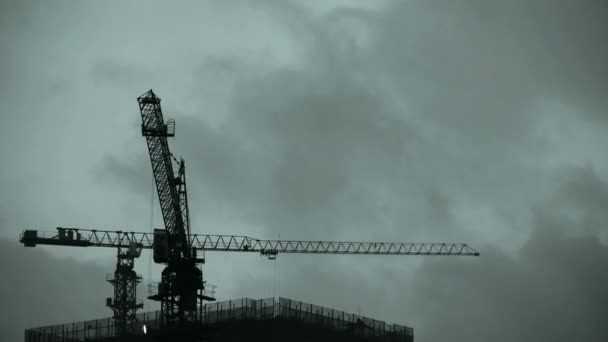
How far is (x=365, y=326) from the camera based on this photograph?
185125 mm

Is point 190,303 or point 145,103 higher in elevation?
point 145,103

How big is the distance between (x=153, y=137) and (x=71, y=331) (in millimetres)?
36623

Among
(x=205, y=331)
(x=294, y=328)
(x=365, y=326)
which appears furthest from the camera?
(x=365, y=326)

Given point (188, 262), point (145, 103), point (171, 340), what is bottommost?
point (171, 340)

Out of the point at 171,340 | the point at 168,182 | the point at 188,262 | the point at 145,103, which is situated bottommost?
the point at 171,340

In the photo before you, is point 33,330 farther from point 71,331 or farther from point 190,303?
point 190,303

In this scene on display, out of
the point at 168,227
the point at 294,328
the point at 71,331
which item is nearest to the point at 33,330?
the point at 71,331

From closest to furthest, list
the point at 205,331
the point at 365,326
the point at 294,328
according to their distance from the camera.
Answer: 1. the point at 205,331
2. the point at 294,328
3. the point at 365,326

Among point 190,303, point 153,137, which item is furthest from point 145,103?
point 190,303

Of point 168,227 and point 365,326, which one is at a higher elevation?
point 168,227

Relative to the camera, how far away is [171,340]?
6437 inches

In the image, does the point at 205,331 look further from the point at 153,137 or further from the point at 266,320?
the point at 153,137

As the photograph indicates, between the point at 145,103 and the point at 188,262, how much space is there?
25.6 metres

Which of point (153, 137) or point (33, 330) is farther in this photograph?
point (33, 330)
